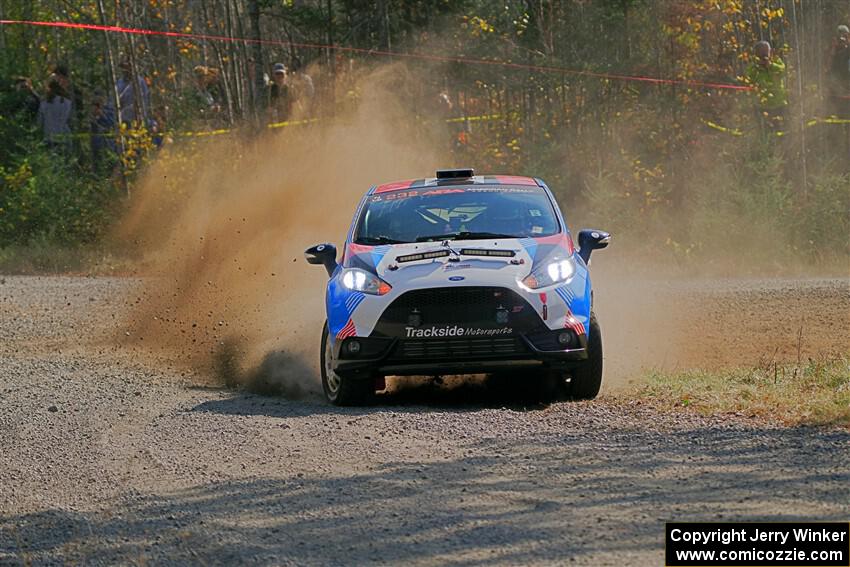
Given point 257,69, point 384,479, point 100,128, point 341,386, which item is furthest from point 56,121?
point 384,479

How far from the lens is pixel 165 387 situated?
40.4 ft

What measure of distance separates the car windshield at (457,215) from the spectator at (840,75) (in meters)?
15.2

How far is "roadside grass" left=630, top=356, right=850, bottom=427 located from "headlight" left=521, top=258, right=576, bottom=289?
3.60ft

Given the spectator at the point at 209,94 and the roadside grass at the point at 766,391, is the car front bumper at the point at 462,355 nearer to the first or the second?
the roadside grass at the point at 766,391

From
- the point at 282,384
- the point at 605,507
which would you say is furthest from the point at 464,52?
the point at 605,507

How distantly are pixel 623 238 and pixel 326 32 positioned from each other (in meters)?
9.02

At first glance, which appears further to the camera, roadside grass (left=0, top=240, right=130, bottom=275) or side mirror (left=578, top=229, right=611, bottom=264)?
roadside grass (left=0, top=240, right=130, bottom=275)

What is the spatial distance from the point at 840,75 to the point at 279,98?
10795mm

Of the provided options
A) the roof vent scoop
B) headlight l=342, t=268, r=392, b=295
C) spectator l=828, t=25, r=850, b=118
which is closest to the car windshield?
the roof vent scoop

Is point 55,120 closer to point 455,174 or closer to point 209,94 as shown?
point 209,94

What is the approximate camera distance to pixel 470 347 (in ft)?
33.0

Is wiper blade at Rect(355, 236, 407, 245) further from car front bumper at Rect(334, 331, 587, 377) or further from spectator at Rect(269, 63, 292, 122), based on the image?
spectator at Rect(269, 63, 292, 122)

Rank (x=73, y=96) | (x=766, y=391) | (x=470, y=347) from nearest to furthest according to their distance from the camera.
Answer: (x=470, y=347)
(x=766, y=391)
(x=73, y=96)

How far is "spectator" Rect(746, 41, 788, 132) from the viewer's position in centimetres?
2403
